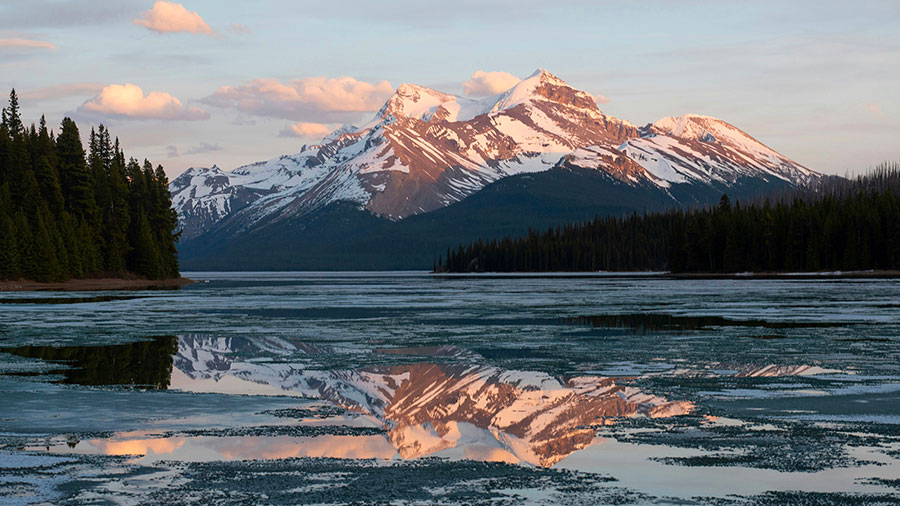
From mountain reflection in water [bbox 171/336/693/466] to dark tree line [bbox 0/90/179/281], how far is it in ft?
314

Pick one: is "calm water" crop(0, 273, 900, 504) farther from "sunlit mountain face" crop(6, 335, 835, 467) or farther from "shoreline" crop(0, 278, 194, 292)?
"shoreline" crop(0, 278, 194, 292)

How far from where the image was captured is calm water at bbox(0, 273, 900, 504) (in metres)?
14.3

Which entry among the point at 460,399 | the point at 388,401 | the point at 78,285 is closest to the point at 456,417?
the point at 460,399

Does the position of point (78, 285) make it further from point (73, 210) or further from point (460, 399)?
point (460, 399)

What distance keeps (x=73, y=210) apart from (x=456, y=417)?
447ft

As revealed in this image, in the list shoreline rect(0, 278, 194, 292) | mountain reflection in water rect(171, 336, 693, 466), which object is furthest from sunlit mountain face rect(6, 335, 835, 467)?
shoreline rect(0, 278, 194, 292)

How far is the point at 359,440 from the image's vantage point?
18.0m

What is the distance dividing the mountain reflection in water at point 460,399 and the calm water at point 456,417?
0.09 m

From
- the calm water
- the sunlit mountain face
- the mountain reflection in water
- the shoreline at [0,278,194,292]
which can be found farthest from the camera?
the shoreline at [0,278,194,292]

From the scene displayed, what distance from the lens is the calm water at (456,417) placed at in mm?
14336

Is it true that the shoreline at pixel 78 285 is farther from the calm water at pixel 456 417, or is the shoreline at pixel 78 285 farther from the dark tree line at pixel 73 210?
the calm water at pixel 456 417

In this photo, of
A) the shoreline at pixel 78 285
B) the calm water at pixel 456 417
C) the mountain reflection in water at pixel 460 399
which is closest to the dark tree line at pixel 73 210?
the shoreline at pixel 78 285

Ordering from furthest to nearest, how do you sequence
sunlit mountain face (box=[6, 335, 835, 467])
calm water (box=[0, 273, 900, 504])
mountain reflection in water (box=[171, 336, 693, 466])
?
1. mountain reflection in water (box=[171, 336, 693, 466])
2. sunlit mountain face (box=[6, 335, 835, 467])
3. calm water (box=[0, 273, 900, 504])

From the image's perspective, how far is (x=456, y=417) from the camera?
20578mm
